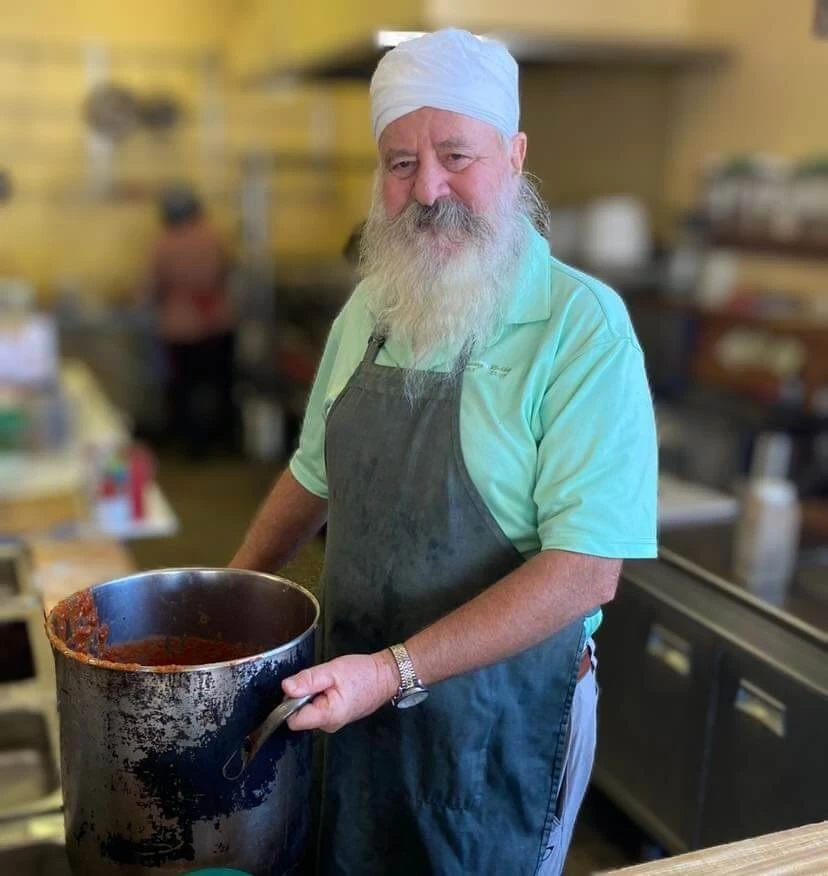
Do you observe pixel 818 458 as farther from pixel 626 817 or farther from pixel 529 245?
pixel 529 245

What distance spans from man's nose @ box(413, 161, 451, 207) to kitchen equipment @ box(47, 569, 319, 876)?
1.51ft

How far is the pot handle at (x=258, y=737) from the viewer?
896 mm

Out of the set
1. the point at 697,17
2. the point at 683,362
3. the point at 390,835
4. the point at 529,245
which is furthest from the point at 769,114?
the point at 390,835

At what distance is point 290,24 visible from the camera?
561cm

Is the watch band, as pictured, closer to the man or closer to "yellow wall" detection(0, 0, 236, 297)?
the man

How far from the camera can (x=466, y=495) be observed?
108 centimetres

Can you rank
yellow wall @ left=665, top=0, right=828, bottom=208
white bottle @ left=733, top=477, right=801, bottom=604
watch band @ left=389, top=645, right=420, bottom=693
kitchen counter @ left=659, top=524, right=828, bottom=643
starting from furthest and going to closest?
yellow wall @ left=665, top=0, right=828, bottom=208 → white bottle @ left=733, top=477, right=801, bottom=604 → kitchen counter @ left=659, top=524, right=828, bottom=643 → watch band @ left=389, top=645, right=420, bottom=693

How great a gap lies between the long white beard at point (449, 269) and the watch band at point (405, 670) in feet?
0.98

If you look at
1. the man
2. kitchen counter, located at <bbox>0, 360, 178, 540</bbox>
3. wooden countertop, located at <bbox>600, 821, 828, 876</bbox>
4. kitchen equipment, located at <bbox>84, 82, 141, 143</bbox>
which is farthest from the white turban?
kitchen equipment, located at <bbox>84, 82, 141, 143</bbox>

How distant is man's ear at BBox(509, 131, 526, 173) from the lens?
3.76ft

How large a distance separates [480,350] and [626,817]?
153cm

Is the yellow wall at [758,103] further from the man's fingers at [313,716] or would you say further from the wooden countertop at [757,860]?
the man's fingers at [313,716]

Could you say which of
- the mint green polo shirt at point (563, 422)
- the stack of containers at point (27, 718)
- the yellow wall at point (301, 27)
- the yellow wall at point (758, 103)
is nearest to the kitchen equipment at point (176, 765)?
the mint green polo shirt at point (563, 422)

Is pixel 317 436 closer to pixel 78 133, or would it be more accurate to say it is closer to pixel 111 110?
pixel 111 110
